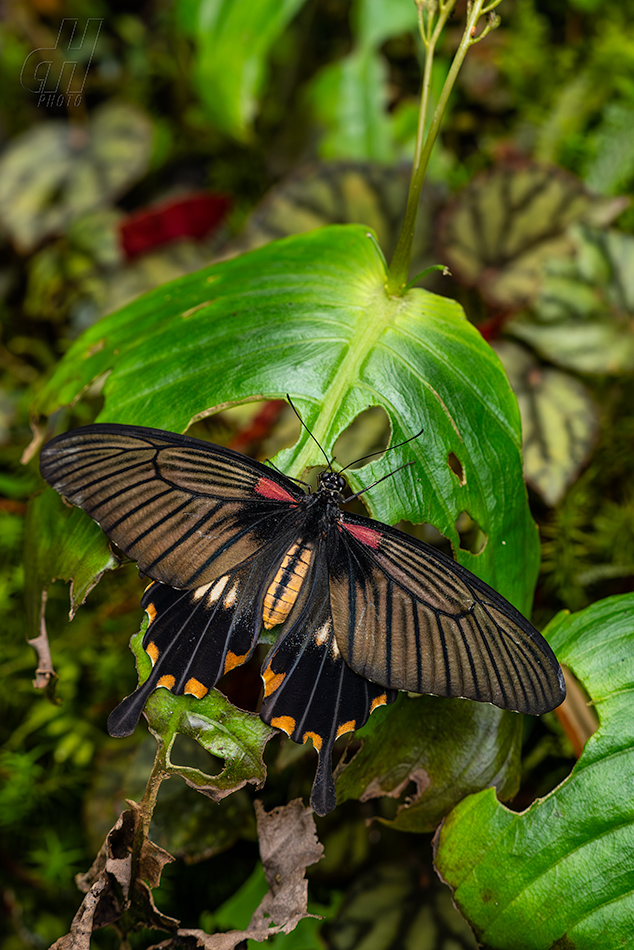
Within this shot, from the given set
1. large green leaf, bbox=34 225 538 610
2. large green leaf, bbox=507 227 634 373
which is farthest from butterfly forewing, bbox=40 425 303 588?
large green leaf, bbox=507 227 634 373

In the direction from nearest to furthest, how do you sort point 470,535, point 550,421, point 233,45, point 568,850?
point 568,850, point 470,535, point 550,421, point 233,45

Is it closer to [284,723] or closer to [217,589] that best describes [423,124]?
[217,589]

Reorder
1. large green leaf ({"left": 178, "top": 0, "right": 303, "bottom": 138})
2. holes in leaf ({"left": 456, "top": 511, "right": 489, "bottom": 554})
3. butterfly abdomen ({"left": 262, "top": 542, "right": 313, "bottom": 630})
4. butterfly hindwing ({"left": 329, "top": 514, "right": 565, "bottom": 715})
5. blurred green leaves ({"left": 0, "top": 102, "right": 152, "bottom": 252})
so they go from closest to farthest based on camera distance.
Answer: butterfly hindwing ({"left": 329, "top": 514, "right": 565, "bottom": 715}) → butterfly abdomen ({"left": 262, "top": 542, "right": 313, "bottom": 630}) → holes in leaf ({"left": 456, "top": 511, "right": 489, "bottom": 554}) → large green leaf ({"left": 178, "top": 0, "right": 303, "bottom": 138}) → blurred green leaves ({"left": 0, "top": 102, "right": 152, "bottom": 252})

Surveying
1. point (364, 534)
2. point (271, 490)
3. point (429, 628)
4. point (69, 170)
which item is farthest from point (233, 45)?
point (429, 628)

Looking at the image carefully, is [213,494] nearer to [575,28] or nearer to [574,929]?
[574,929]

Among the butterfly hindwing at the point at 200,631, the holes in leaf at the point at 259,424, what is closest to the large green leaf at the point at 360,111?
the holes in leaf at the point at 259,424

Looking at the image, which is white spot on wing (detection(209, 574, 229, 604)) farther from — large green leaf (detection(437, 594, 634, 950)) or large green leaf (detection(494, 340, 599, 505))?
large green leaf (detection(494, 340, 599, 505))

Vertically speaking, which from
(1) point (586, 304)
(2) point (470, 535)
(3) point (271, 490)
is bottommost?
(2) point (470, 535)

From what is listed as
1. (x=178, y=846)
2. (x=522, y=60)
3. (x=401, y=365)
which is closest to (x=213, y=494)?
(x=401, y=365)

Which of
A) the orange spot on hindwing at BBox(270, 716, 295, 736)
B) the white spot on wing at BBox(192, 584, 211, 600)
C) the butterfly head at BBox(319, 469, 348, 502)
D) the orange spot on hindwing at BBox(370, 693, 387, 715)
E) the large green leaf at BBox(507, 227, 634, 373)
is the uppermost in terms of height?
the large green leaf at BBox(507, 227, 634, 373)
